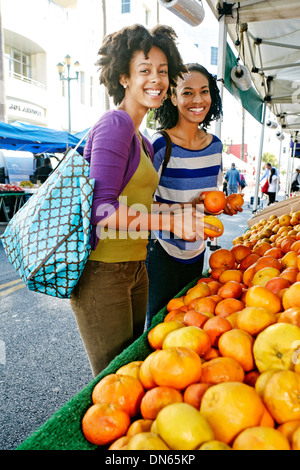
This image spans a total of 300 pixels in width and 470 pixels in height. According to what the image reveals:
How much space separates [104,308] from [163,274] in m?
0.87

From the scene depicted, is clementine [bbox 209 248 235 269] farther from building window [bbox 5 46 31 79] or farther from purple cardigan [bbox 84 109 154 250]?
building window [bbox 5 46 31 79]

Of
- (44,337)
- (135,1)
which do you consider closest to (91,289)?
(44,337)

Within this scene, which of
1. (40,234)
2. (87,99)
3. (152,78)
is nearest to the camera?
(40,234)

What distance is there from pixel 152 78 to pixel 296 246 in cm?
130

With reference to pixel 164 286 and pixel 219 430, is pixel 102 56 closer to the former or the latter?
pixel 164 286

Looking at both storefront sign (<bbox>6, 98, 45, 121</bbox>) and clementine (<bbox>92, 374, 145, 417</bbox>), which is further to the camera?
storefront sign (<bbox>6, 98, 45, 121</bbox>)

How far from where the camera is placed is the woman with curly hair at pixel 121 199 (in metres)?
1.34

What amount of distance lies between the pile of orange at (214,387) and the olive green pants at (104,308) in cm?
19

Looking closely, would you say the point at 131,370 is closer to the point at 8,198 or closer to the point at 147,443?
the point at 147,443

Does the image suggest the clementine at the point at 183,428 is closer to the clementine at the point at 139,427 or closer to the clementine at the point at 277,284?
the clementine at the point at 139,427

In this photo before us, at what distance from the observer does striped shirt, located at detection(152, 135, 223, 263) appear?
224 cm

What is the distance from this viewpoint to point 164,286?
2291 millimetres

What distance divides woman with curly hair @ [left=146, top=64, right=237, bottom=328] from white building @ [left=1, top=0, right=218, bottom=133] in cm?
1767

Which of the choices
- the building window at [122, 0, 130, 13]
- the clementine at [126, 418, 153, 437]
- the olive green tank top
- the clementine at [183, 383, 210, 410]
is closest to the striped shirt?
the olive green tank top
